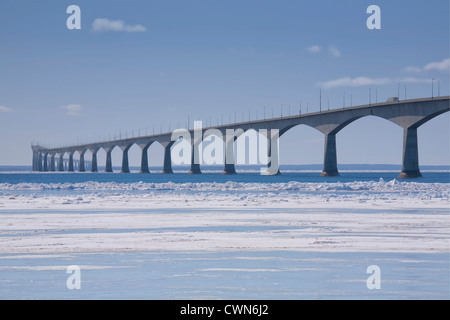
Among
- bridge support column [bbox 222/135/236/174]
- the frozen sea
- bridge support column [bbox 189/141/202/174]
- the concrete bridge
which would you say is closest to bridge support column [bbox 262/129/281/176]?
the concrete bridge

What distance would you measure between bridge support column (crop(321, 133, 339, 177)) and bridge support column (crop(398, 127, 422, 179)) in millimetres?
14529

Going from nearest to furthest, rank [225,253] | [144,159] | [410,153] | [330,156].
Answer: [225,253]
[410,153]
[330,156]
[144,159]

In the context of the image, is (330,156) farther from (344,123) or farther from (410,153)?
(410,153)

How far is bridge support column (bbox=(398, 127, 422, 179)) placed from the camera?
8031 centimetres

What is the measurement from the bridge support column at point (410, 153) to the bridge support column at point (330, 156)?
14.5m

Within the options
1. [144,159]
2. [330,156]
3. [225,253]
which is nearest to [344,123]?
[330,156]

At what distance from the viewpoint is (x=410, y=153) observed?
80875mm

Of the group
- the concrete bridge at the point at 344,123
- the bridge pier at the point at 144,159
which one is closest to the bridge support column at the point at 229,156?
the concrete bridge at the point at 344,123

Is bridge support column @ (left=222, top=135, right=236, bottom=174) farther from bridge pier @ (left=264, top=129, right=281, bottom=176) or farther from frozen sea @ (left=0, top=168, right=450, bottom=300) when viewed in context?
frozen sea @ (left=0, top=168, right=450, bottom=300)

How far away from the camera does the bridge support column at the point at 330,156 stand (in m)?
93.7

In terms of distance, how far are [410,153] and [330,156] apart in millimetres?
15864

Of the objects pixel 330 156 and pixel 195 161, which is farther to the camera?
pixel 195 161
